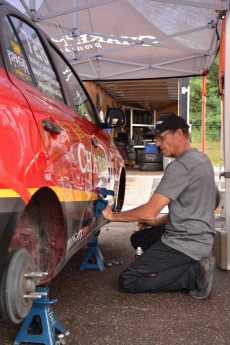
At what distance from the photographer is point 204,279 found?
3.40 meters

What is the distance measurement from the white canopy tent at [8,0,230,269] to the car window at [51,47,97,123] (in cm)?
158

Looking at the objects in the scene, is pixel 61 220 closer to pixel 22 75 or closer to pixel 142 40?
pixel 22 75

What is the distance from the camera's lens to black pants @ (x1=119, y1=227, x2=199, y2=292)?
11.4 feet

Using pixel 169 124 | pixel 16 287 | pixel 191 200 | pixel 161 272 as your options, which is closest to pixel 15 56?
pixel 16 287

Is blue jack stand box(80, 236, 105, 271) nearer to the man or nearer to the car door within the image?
the man

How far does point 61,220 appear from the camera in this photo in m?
2.31

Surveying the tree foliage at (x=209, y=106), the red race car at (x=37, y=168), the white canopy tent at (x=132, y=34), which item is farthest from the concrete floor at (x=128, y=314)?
the tree foliage at (x=209, y=106)

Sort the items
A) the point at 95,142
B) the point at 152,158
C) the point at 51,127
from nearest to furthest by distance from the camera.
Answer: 1. the point at 51,127
2. the point at 95,142
3. the point at 152,158

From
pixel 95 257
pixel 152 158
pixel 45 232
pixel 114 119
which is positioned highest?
pixel 114 119

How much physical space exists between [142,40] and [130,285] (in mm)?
4424

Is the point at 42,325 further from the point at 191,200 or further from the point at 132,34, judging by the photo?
the point at 132,34

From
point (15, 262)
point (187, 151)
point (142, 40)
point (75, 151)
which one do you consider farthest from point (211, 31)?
point (15, 262)

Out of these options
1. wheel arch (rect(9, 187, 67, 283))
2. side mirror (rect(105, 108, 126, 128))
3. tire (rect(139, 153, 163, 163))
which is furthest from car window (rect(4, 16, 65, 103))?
tire (rect(139, 153, 163, 163))

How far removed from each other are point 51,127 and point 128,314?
1626 mm
